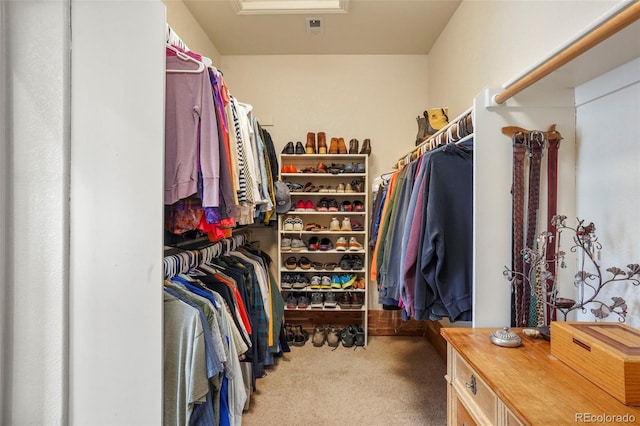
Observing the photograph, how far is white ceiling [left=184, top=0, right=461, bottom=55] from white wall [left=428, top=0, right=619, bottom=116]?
0.21 m

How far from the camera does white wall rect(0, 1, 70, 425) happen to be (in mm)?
1014

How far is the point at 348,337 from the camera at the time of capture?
107 inches

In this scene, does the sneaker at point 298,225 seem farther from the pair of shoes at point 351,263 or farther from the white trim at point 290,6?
the white trim at point 290,6

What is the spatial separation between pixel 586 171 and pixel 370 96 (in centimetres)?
227

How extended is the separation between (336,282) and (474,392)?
74.3 inches

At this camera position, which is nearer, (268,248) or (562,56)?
(562,56)

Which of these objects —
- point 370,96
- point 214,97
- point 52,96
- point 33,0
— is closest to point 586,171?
point 214,97

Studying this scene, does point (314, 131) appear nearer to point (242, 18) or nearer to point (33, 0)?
point (242, 18)

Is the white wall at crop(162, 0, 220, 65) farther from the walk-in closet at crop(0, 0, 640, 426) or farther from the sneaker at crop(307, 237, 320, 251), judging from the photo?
the sneaker at crop(307, 237, 320, 251)

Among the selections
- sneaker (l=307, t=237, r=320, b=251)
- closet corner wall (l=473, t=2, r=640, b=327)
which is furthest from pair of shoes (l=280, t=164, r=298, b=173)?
closet corner wall (l=473, t=2, r=640, b=327)

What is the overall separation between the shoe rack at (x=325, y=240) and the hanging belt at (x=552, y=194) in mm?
1662

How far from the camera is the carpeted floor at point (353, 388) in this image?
1786 mm

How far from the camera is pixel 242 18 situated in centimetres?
253

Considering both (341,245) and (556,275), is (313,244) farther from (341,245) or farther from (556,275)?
(556,275)
